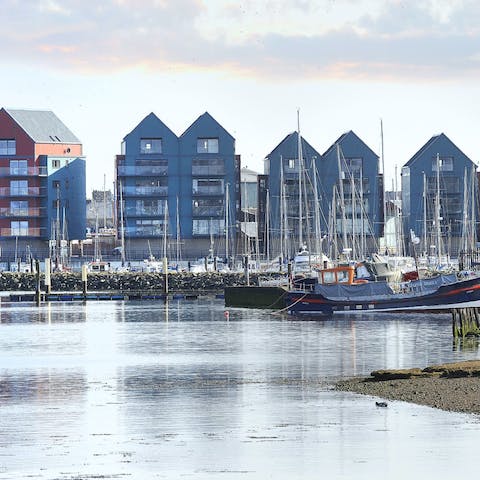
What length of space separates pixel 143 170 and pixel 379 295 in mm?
103403

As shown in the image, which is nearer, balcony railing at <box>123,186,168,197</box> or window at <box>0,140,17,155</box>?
balcony railing at <box>123,186,168,197</box>

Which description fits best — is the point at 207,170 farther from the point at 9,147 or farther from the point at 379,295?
the point at 379,295

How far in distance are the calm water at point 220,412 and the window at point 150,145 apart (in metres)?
116

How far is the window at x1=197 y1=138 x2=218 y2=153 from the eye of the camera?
19312cm

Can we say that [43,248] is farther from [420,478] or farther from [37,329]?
[420,478]

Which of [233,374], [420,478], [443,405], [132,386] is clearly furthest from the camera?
[233,374]

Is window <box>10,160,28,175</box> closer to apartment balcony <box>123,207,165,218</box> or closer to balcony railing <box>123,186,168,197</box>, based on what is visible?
apartment balcony <box>123,207,165,218</box>

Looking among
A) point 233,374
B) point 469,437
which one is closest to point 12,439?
point 469,437

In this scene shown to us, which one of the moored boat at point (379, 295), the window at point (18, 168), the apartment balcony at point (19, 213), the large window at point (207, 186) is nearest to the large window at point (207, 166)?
the large window at point (207, 186)

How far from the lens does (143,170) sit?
193m

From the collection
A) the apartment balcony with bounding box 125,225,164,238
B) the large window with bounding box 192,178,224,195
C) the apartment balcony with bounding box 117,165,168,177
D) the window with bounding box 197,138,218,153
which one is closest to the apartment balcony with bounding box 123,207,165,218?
the apartment balcony with bounding box 125,225,164,238

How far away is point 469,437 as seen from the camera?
3238cm

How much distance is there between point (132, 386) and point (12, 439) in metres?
13.7

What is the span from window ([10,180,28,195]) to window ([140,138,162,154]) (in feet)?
56.3
